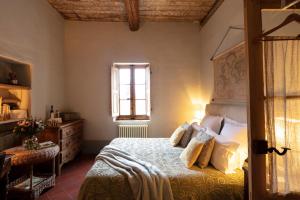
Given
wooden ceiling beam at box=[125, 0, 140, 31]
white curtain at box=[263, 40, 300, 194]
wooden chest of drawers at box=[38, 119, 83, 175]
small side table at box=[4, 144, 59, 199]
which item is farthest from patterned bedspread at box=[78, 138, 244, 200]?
wooden ceiling beam at box=[125, 0, 140, 31]

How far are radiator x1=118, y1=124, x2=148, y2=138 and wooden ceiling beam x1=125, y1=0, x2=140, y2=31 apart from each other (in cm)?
234

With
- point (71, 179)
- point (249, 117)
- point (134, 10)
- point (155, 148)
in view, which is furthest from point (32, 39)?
point (249, 117)

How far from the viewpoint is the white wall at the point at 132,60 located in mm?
4621

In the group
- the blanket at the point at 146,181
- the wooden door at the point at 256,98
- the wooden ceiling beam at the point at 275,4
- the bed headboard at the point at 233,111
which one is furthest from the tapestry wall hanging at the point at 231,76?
the blanket at the point at 146,181

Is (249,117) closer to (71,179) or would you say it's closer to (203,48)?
(71,179)

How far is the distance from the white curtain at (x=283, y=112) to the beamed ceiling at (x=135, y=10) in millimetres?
2760

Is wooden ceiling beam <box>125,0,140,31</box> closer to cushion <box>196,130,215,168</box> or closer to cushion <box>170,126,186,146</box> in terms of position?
cushion <box>170,126,186,146</box>

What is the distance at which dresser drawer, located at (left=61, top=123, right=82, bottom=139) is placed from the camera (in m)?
3.51

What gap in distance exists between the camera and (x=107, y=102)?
4.65 m

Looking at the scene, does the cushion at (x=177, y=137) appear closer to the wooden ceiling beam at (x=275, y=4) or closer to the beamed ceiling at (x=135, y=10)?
the wooden ceiling beam at (x=275, y=4)

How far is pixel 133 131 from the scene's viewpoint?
181 inches

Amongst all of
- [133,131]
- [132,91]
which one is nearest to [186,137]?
[133,131]

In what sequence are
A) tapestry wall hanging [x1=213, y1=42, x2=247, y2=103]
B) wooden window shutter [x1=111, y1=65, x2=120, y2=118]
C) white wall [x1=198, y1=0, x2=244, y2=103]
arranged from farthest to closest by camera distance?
1. wooden window shutter [x1=111, y1=65, x2=120, y2=118]
2. white wall [x1=198, y1=0, x2=244, y2=103]
3. tapestry wall hanging [x1=213, y1=42, x2=247, y2=103]

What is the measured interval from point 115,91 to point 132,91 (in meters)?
0.42
